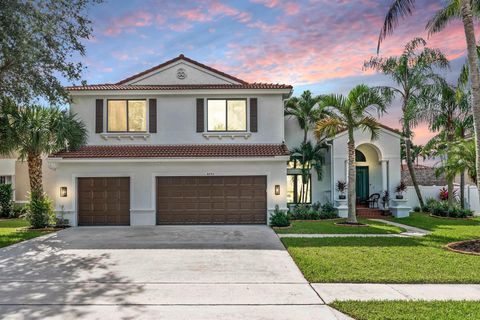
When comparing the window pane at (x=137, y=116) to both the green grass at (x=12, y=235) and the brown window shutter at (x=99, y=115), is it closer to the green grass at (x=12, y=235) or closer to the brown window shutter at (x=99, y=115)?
the brown window shutter at (x=99, y=115)

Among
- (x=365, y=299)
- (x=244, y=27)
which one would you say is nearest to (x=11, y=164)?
(x=244, y=27)

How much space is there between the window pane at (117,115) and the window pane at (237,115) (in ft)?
16.0

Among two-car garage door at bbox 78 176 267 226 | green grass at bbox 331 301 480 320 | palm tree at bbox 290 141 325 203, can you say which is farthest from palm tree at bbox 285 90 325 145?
green grass at bbox 331 301 480 320

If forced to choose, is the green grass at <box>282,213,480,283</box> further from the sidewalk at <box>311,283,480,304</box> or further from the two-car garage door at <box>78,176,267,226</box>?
the two-car garage door at <box>78,176,267,226</box>

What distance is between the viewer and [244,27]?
50.4 ft

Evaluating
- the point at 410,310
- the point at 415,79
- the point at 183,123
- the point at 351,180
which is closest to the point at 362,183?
the point at 351,180

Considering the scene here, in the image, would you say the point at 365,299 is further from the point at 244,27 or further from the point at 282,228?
the point at 244,27

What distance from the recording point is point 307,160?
20438 mm

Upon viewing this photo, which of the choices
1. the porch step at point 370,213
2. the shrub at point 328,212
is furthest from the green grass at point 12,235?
the porch step at point 370,213

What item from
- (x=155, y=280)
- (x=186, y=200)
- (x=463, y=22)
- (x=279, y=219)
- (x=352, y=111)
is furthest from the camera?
(x=186, y=200)

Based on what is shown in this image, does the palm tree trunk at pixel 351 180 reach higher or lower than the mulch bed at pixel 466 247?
higher

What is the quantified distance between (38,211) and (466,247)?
1543 cm

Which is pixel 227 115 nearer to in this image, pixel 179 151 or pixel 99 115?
pixel 179 151

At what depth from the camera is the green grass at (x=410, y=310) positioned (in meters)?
5.79
